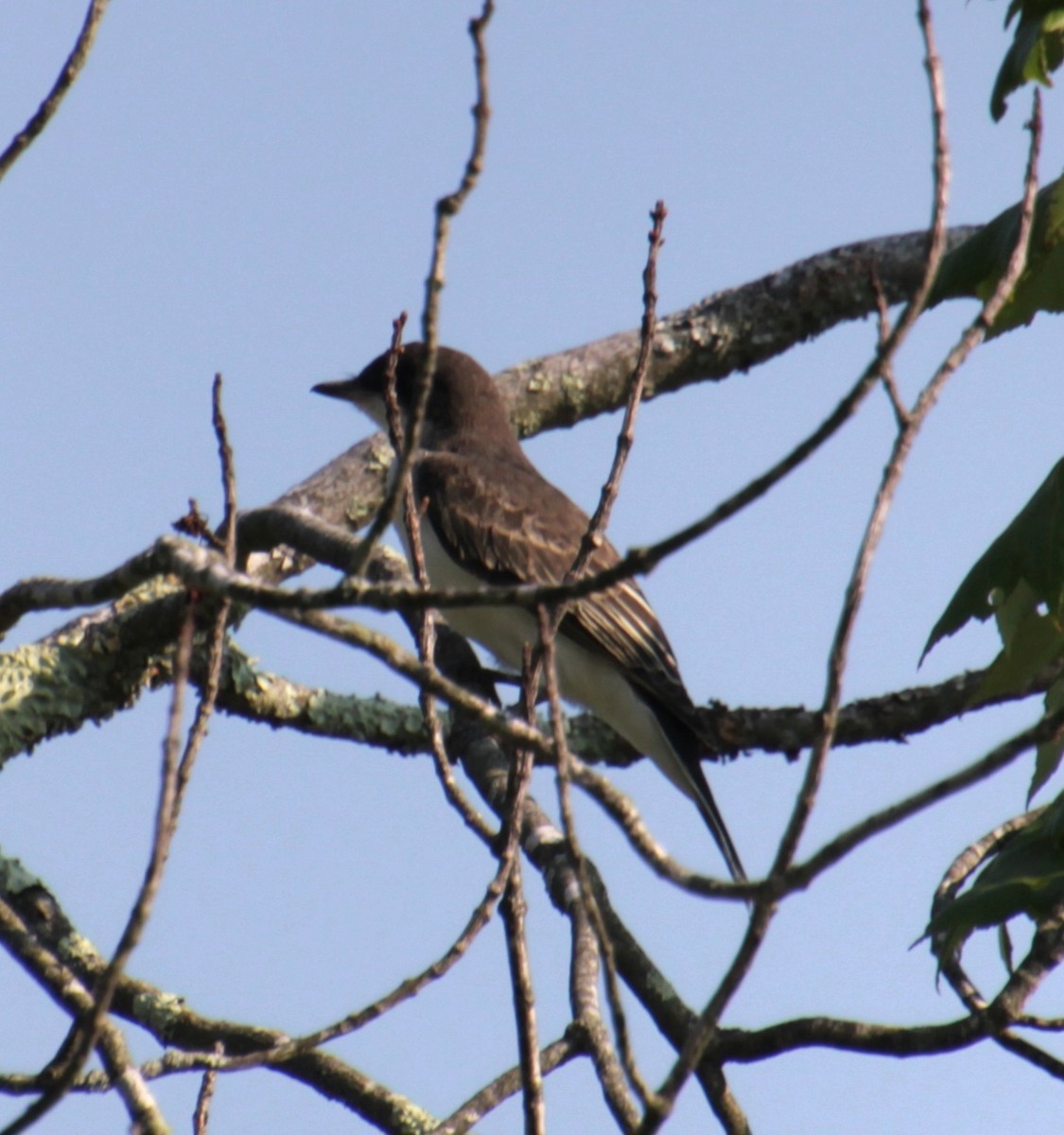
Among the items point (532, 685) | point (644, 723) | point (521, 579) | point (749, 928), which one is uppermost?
point (521, 579)

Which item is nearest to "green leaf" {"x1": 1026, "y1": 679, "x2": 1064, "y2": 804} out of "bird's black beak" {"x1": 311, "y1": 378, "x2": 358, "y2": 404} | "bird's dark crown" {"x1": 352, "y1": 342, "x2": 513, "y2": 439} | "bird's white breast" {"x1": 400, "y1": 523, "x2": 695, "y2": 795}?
"bird's white breast" {"x1": 400, "y1": 523, "x2": 695, "y2": 795}

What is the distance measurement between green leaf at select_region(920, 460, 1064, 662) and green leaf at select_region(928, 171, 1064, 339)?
0.37m

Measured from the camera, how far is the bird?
21.5 feet

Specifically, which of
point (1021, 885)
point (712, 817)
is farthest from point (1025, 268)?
point (712, 817)

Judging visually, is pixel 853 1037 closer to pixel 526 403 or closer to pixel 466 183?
pixel 466 183

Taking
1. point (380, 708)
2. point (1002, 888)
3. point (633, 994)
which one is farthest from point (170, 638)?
point (1002, 888)

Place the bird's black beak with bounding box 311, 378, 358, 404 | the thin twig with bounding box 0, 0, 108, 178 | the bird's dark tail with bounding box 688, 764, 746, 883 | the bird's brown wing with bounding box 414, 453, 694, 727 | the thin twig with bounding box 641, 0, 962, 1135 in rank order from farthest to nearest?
1. the bird's black beak with bounding box 311, 378, 358, 404
2. the bird's brown wing with bounding box 414, 453, 694, 727
3. the bird's dark tail with bounding box 688, 764, 746, 883
4. the thin twig with bounding box 0, 0, 108, 178
5. the thin twig with bounding box 641, 0, 962, 1135

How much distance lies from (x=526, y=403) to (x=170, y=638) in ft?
8.02

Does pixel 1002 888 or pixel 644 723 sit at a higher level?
pixel 644 723

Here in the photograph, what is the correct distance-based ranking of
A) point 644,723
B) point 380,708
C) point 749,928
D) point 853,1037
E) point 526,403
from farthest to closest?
point 526,403
point 644,723
point 380,708
point 853,1037
point 749,928

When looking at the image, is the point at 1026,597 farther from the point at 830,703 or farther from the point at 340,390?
the point at 340,390

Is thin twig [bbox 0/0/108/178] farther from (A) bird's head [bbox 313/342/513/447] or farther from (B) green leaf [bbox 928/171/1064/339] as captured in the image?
(A) bird's head [bbox 313/342/513/447]

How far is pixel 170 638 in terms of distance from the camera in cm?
510

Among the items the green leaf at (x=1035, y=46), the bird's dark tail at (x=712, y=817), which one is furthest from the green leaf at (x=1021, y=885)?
the bird's dark tail at (x=712, y=817)
